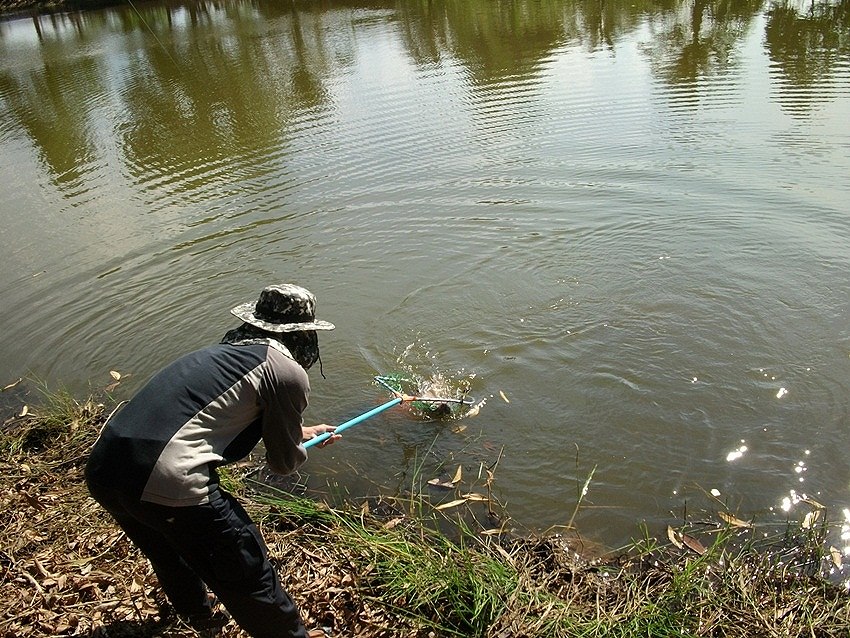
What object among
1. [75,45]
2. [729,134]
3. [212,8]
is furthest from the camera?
[212,8]

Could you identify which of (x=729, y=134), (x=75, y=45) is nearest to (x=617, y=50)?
(x=729, y=134)

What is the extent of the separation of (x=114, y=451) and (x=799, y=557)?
3.41 m

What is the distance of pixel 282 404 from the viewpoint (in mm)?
2613

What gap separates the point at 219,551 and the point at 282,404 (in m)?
0.63

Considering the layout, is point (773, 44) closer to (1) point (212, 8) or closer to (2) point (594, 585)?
(2) point (594, 585)

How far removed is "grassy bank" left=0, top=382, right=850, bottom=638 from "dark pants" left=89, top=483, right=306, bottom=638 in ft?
1.63

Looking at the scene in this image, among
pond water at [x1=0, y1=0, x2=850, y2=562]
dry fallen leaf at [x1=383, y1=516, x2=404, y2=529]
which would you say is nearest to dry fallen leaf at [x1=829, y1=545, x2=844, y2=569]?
pond water at [x1=0, y1=0, x2=850, y2=562]

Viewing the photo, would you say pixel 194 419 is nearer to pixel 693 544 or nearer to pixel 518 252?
pixel 693 544

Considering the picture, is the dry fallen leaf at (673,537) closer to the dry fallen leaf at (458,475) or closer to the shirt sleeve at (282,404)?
the dry fallen leaf at (458,475)

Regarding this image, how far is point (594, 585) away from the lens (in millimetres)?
3383

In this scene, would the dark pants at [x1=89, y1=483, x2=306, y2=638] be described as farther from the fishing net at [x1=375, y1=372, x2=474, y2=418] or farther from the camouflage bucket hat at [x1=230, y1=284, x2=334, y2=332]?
the fishing net at [x1=375, y1=372, x2=474, y2=418]

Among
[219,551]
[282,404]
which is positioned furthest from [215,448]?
[219,551]

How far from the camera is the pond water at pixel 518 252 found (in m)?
4.62

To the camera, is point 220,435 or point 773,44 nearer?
point 220,435
